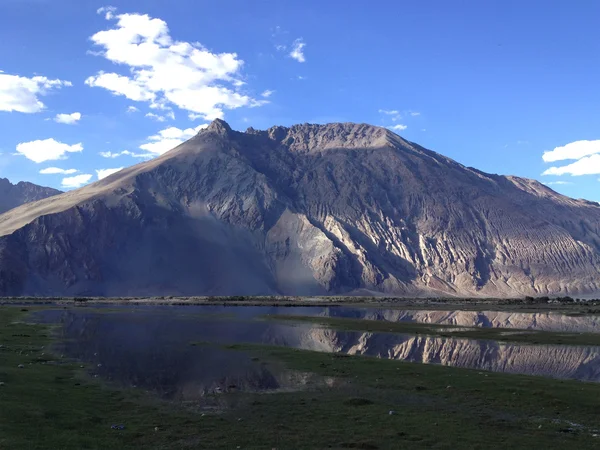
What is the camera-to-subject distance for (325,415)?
23.2m

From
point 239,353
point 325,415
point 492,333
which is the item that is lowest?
point 492,333

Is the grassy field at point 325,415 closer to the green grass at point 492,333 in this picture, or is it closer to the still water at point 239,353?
the still water at point 239,353

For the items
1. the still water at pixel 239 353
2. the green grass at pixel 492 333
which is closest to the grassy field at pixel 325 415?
the still water at pixel 239 353

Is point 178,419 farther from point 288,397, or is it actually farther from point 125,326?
point 125,326

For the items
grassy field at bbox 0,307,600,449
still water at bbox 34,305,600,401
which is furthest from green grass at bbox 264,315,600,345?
grassy field at bbox 0,307,600,449

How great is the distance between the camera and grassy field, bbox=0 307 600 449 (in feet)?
61.7

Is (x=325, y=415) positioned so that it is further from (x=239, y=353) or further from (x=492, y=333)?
(x=492, y=333)

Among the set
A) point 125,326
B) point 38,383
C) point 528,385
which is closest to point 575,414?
point 528,385

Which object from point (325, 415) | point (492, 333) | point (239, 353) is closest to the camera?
point (325, 415)

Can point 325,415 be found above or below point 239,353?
above

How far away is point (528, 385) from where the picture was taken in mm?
30562

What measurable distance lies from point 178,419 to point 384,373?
1713 centimetres

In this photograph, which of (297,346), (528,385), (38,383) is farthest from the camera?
(297,346)

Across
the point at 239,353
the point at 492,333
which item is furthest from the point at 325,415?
the point at 492,333
